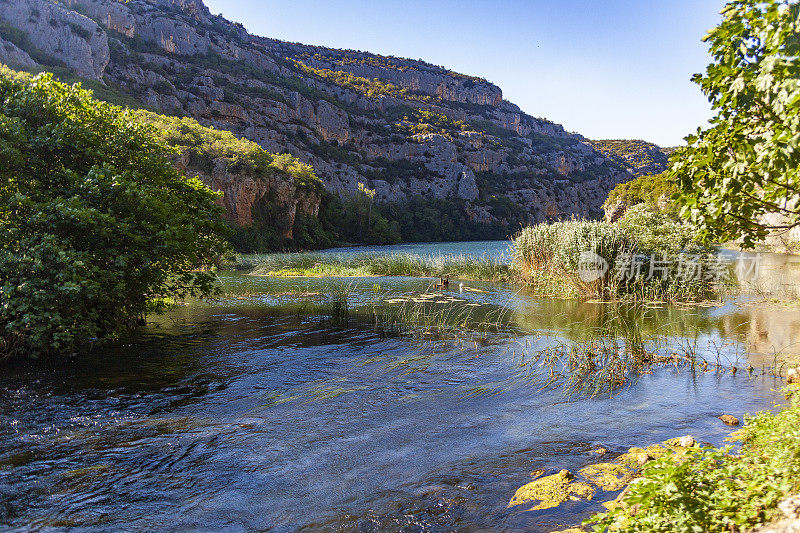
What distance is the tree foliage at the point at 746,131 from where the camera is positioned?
3344 millimetres

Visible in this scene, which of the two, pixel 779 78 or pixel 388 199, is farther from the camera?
pixel 388 199

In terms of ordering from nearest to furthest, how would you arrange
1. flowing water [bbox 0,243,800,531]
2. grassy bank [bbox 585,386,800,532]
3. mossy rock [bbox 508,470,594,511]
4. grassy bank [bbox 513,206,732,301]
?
grassy bank [bbox 585,386,800,532], mossy rock [bbox 508,470,594,511], flowing water [bbox 0,243,800,531], grassy bank [bbox 513,206,732,301]

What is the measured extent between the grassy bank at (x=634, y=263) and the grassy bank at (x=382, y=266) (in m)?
6.72

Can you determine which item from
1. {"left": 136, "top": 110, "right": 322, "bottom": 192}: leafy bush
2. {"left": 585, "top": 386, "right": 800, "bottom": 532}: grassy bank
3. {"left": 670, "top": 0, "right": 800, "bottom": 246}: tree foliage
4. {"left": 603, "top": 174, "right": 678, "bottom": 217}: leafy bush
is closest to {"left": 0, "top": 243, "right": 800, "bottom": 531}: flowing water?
{"left": 585, "top": 386, "right": 800, "bottom": 532}: grassy bank

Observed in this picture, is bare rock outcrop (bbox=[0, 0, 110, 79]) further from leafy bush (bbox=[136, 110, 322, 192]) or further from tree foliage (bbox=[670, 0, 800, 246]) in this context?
tree foliage (bbox=[670, 0, 800, 246])

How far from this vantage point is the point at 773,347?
965 cm

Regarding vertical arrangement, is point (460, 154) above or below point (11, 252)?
above

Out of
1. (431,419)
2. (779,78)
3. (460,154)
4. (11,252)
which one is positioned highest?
(460,154)

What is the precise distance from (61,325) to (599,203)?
453 ft

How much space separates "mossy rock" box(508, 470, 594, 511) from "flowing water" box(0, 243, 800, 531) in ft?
0.37

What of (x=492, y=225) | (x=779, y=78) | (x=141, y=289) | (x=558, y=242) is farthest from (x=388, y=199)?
(x=779, y=78)

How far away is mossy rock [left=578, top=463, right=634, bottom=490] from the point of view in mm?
4566

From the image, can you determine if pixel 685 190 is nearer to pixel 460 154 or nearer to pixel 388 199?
pixel 388 199

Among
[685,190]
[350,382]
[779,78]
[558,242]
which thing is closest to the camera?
[779,78]
